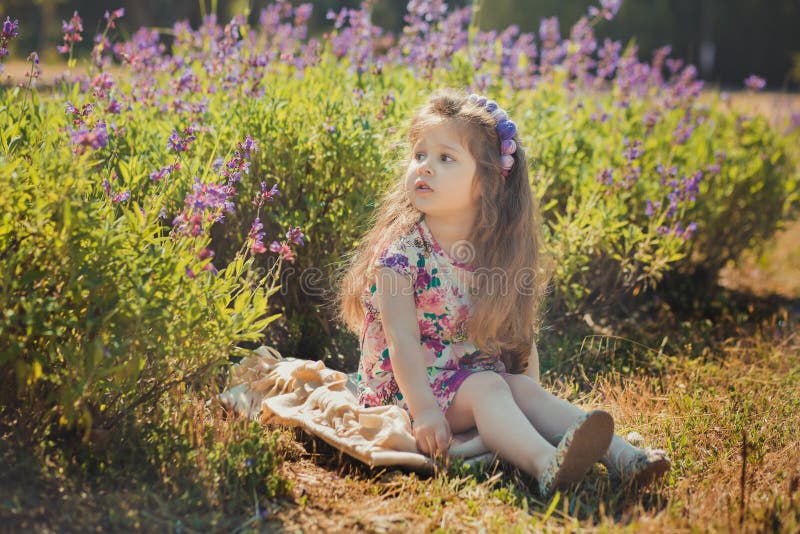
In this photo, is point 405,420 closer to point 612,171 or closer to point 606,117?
point 612,171

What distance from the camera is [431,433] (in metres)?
2.89

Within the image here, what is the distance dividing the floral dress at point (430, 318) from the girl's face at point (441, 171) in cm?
13

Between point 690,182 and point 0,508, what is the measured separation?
3.35 m

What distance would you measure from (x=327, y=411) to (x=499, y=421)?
0.62 m

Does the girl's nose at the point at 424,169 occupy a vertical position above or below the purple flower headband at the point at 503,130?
below

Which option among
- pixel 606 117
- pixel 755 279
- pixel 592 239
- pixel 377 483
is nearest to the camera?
pixel 377 483

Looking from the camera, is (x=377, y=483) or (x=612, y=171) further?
(x=612, y=171)

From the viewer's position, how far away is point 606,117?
4863 millimetres

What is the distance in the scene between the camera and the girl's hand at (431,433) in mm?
2887

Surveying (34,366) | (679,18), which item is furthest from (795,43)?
(34,366)

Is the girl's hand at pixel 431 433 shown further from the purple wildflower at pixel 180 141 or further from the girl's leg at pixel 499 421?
the purple wildflower at pixel 180 141

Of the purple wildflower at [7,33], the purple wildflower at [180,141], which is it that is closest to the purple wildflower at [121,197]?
the purple wildflower at [180,141]

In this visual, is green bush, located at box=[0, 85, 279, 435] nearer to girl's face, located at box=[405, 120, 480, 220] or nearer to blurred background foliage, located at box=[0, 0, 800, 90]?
girl's face, located at box=[405, 120, 480, 220]

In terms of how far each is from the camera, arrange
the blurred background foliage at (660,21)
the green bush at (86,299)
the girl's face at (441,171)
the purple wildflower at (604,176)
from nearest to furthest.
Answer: the green bush at (86,299)
the girl's face at (441,171)
the purple wildflower at (604,176)
the blurred background foliage at (660,21)
